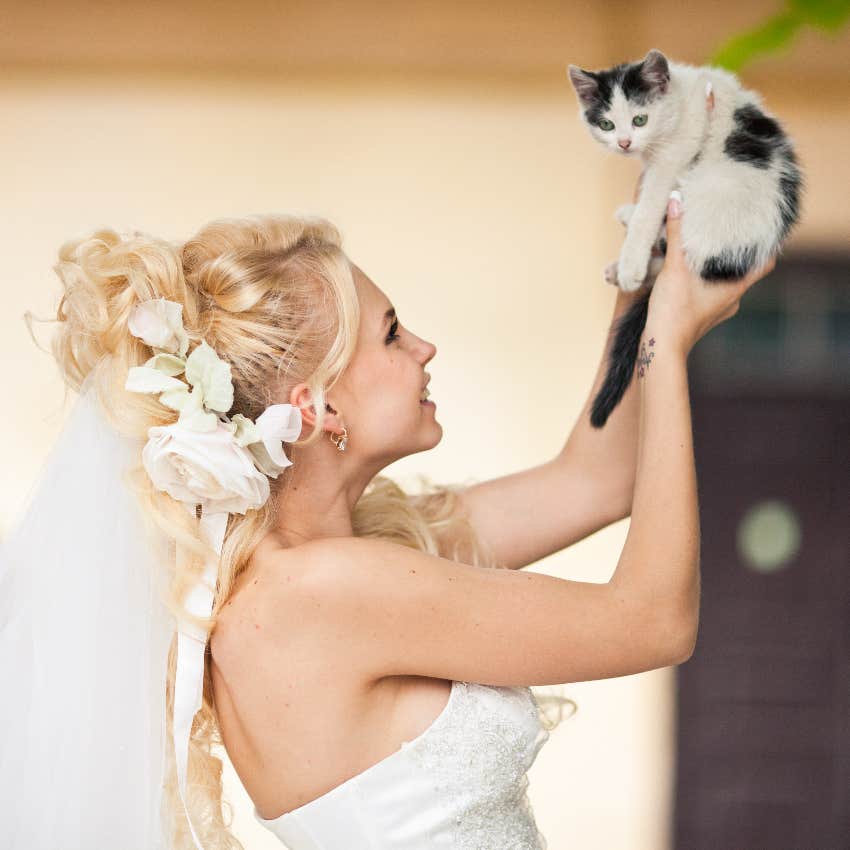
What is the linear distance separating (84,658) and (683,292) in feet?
2.68

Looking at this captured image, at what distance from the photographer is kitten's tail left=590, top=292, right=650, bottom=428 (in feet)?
4.59

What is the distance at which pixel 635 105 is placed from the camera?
1.29m

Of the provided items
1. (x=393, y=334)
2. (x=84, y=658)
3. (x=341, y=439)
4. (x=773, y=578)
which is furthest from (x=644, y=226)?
(x=773, y=578)

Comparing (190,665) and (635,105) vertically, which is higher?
(635,105)

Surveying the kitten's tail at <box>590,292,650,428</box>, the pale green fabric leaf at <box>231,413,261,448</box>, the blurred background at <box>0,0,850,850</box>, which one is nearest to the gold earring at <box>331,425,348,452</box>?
the pale green fabric leaf at <box>231,413,261,448</box>

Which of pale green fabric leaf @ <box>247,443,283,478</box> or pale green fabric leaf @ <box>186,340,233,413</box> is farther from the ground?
pale green fabric leaf @ <box>186,340,233,413</box>

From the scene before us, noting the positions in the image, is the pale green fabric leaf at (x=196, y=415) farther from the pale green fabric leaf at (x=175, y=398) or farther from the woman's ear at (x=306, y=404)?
the woman's ear at (x=306, y=404)

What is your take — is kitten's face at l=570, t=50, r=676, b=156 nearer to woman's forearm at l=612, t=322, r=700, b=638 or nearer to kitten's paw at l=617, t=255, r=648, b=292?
kitten's paw at l=617, t=255, r=648, b=292

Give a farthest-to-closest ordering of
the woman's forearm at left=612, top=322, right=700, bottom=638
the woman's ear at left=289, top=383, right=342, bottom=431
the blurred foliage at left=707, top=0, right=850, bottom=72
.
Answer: the woman's ear at left=289, top=383, right=342, bottom=431 < the woman's forearm at left=612, top=322, right=700, bottom=638 < the blurred foliage at left=707, top=0, right=850, bottom=72

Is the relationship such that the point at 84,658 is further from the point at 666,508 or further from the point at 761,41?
the point at 761,41

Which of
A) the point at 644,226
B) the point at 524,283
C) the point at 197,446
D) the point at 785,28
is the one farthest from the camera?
the point at 524,283

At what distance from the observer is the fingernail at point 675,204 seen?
4.16 ft

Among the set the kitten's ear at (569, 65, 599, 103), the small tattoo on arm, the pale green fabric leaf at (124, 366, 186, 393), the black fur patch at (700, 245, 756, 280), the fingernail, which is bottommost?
the pale green fabric leaf at (124, 366, 186, 393)

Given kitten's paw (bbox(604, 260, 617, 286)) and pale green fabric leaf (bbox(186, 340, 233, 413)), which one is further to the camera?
kitten's paw (bbox(604, 260, 617, 286))
